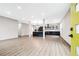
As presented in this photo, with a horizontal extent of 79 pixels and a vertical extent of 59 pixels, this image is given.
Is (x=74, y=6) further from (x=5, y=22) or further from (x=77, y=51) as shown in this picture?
(x=5, y=22)

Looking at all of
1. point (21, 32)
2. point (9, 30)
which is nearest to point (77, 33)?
point (9, 30)

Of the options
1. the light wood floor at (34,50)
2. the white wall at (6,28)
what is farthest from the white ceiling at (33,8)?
the light wood floor at (34,50)

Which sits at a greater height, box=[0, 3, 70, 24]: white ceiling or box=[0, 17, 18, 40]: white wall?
box=[0, 3, 70, 24]: white ceiling

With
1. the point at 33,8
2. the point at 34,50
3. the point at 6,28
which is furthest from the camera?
the point at 6,28

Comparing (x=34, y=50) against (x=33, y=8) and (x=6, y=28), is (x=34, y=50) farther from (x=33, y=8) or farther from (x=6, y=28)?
(x=6, y=28)

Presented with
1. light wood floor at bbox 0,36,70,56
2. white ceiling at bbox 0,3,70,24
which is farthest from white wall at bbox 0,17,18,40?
light wood floor at bbox 0,36,70,56

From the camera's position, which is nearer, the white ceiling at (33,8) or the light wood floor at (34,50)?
the light wood floor at (34,50)

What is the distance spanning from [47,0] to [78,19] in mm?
874

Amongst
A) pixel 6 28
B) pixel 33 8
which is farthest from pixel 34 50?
pixel 6 28

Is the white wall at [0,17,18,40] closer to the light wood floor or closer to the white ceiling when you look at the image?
the white ceiling

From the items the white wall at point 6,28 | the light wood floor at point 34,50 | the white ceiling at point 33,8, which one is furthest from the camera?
the white wall at point 6,28

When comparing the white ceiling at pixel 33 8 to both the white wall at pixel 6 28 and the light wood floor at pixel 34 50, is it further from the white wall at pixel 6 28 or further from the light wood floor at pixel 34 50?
the light wood floor at pixel 34 50

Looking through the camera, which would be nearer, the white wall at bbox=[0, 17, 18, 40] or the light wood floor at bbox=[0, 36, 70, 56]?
the light wood floor at bbox=[0, 36, 70, 56]

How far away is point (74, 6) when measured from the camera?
267cm
